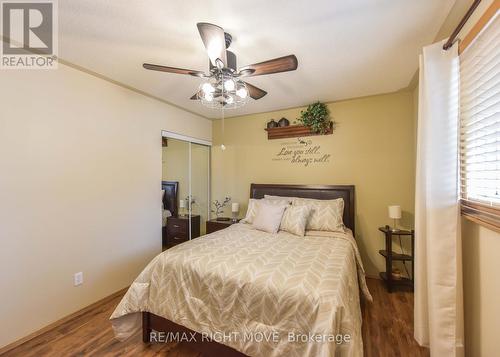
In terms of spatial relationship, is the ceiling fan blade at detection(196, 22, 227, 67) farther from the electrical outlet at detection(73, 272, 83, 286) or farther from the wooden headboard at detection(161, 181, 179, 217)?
the electrical outlet at detection(73, 272, 83, 286)

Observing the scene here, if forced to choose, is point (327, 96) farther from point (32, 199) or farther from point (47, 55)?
point (32, 199)

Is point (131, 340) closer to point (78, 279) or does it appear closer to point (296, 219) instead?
point (78, 279)

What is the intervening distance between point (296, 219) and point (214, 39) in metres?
1.94

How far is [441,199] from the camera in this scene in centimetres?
147

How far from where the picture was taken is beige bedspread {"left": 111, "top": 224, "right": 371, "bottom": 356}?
4.05 feet

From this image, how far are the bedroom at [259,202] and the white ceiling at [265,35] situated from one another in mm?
16

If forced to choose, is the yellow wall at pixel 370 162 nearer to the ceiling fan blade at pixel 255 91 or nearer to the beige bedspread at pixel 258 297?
the beige bedspread at pixel 258 297

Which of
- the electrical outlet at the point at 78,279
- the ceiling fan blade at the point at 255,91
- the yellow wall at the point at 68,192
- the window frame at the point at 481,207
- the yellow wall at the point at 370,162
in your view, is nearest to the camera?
the window frame at the point at 481,207

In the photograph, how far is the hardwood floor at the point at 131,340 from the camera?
1.69 m

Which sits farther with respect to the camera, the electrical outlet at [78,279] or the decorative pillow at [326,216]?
the decorative pillow at [326,216]

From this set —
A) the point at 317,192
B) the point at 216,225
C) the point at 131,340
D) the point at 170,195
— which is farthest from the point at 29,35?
the point at 317,192

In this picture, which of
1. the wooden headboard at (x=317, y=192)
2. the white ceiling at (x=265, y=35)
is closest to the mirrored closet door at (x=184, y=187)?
the wooden headboard at (x=317, y=192)

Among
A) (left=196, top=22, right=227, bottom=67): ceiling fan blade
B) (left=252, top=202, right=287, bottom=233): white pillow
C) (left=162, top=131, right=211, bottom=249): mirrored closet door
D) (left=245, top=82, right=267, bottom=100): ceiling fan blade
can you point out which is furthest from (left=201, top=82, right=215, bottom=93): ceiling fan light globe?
(left=162, top=131, right=211, bottom=249): mirrored closet door

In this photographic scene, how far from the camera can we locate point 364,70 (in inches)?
90.9
